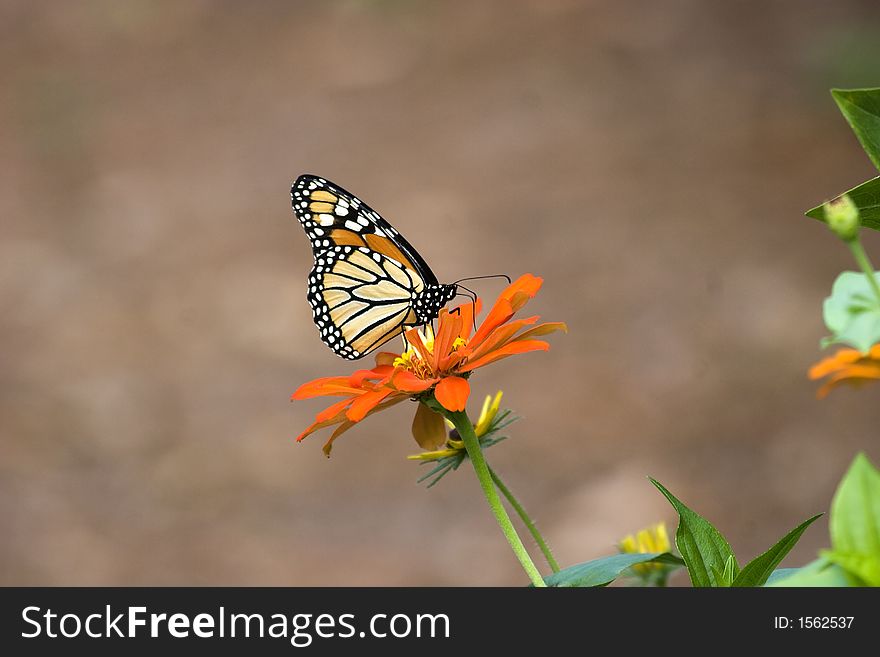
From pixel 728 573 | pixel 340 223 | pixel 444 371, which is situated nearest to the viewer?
pixel 728 573

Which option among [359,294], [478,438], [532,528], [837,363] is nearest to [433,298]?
[359,294]

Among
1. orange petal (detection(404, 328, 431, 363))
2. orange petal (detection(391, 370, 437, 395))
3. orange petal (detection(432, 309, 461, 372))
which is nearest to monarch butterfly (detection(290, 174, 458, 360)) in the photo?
orange petal (detection(404, 328, 431, 363))


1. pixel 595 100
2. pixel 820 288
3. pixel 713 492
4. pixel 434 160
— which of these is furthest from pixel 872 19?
pixel 713 492

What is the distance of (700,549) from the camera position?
0.73 meters

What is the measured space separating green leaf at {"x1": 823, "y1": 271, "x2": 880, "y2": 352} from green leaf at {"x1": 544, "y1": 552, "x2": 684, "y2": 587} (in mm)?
238

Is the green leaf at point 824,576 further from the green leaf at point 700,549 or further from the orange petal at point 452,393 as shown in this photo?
the orange petal at point 452,393

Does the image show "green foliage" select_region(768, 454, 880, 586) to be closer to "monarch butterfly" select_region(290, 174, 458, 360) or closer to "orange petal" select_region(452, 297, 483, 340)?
"orange petal" select_region(452, 297, 483, 340)

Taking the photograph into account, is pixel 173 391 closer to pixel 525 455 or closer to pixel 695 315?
pixel 525 455

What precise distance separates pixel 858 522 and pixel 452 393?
0.40m

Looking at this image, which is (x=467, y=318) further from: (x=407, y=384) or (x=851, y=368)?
(x=851, y=368)

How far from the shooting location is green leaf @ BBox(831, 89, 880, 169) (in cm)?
66

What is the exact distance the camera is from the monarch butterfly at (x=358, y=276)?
1.29 metres

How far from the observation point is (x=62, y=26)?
21.1ft

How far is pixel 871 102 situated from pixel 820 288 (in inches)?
154
